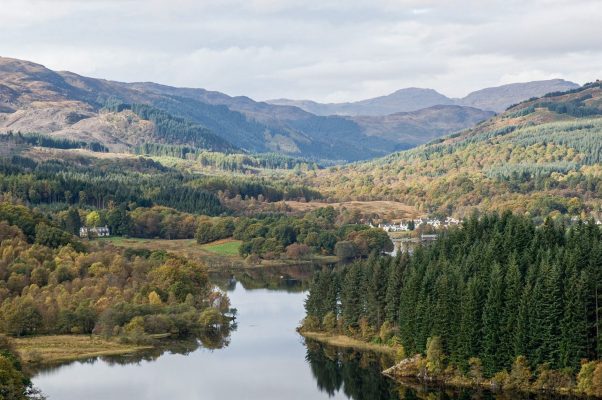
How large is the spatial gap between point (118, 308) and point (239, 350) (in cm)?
1594

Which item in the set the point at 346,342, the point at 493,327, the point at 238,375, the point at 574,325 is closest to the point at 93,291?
the point at 238,375

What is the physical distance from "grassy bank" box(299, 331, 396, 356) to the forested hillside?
85 cm

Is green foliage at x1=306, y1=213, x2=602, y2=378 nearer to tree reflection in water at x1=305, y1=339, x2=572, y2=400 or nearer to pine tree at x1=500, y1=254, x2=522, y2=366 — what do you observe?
pine tree at x1=500, y1=254, x2=522, y2=366

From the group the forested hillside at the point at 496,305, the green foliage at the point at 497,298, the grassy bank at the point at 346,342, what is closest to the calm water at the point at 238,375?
the grassy bank at the point at 346,342

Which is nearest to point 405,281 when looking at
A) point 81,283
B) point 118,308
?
point 118,308

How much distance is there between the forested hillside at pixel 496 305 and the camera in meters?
81.1

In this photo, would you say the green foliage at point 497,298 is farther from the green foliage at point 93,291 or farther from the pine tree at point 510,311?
the green foliage at point 93,291

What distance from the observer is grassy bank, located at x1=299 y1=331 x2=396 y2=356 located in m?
98.4

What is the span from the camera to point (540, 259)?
91062 millimetres

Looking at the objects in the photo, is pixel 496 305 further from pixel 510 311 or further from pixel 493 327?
pixel 493 327

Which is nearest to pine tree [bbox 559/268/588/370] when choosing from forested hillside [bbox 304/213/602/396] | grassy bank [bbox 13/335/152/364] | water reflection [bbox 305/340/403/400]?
forested hillside [bbox 304/213/602/396]

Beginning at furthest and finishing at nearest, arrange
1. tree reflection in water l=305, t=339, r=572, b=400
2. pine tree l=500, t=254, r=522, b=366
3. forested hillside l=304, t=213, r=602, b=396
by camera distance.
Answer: pine tree l=500, t=254, r=522, b=366 → forested hillside l=304, t=213, r=602, b=396 → tree reflection in water l=305, t=339, r=572, b=400

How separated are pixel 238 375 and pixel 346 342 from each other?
14703 mm

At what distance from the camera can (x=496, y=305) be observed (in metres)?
85.2
